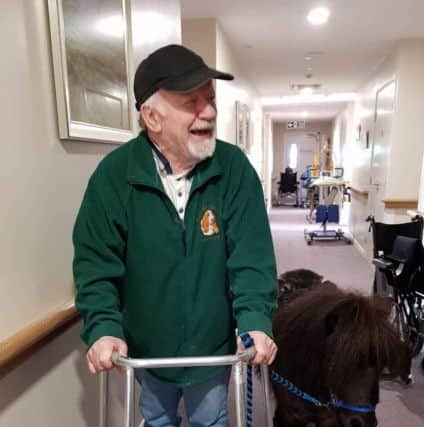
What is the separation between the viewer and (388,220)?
151 inches

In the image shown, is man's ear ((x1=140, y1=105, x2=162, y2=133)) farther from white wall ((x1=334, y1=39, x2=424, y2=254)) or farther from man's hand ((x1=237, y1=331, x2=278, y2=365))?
white wall ((x1=334, y1=39, x2=424, y2=254))

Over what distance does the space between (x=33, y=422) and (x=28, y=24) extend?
108cm

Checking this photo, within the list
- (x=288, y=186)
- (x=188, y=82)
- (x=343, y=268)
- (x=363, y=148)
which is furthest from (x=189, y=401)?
(x=288, y=186)

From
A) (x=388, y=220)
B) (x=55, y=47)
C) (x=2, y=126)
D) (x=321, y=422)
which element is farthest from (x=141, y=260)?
(x=388, y=220)

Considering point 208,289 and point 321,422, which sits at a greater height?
point 208,289

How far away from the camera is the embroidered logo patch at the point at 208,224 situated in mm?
945

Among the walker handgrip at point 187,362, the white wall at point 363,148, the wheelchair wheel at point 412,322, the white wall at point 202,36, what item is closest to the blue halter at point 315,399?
the walker handgrip at point 187,362

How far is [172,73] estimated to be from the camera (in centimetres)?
87

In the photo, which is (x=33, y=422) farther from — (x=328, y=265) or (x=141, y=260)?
(x=328, y=265)

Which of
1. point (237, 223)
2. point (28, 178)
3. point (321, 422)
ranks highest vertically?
point (28, 178)

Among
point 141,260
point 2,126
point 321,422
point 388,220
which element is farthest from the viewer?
point 388,220

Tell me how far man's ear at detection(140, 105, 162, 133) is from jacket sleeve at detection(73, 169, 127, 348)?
0.18m

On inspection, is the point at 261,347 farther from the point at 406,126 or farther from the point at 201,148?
the point at 406,126

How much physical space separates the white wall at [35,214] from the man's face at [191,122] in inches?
13.7
